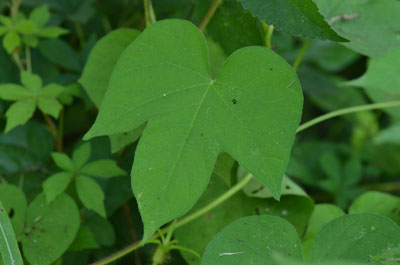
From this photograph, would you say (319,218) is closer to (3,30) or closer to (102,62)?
(102,62)

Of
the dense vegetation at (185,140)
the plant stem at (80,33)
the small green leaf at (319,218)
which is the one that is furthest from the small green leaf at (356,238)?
the plant stem at (80,33)

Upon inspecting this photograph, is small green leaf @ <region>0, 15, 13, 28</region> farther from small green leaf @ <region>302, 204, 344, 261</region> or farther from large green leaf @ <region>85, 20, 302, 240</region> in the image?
small green leaf @ <region>302, 204, 344, 261</region>

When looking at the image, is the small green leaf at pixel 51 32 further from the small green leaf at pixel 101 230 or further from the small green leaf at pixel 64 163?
the small green leaf at pixel 101 230

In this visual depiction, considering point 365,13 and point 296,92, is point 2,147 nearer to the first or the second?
point 296,92

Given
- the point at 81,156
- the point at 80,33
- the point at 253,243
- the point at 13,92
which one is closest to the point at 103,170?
the point at 81,156

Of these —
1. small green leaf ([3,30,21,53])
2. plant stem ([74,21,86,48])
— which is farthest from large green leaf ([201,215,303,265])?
plant stem ([74,21,86,48])
